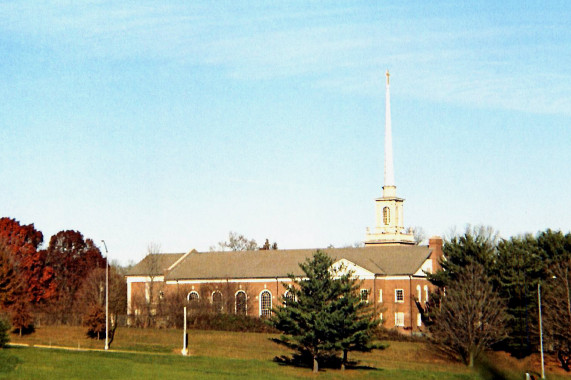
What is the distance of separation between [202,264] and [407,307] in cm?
2607

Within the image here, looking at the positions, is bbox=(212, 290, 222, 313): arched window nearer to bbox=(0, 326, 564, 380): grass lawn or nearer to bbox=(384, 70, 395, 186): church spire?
bbox=(0, 326, 564, 380): grass lawn

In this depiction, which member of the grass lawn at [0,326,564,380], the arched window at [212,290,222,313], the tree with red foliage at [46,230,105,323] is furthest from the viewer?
the tree with red foliage at [46,230,105,323]

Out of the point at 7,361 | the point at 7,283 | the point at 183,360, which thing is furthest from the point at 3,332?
the point at 7,283

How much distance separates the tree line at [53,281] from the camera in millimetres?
68312

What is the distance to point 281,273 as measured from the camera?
8612 centimetres

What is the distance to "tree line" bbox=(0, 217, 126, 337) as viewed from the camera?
68.3 m

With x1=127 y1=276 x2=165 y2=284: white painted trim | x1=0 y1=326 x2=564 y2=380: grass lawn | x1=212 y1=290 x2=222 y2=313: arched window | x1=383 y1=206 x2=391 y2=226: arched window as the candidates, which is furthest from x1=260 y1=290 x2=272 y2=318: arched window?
x1=383 y1=206 x2=391 y2=226: arched window

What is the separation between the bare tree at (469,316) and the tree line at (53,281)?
28838mm

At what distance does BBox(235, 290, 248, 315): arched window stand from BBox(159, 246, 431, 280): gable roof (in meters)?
2.00

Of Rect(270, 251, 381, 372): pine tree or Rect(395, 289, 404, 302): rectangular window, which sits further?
Rect(395, 289, 404, 302): rectangular window

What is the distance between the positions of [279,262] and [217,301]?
8.23 meters

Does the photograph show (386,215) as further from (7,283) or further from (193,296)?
(7,283)

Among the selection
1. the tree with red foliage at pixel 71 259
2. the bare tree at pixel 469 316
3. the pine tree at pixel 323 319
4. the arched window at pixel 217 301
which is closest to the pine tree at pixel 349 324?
the pine tree at pixel 323 319

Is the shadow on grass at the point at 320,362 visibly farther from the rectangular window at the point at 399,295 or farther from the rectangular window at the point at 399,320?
the rectangular window at the point at 399,295
